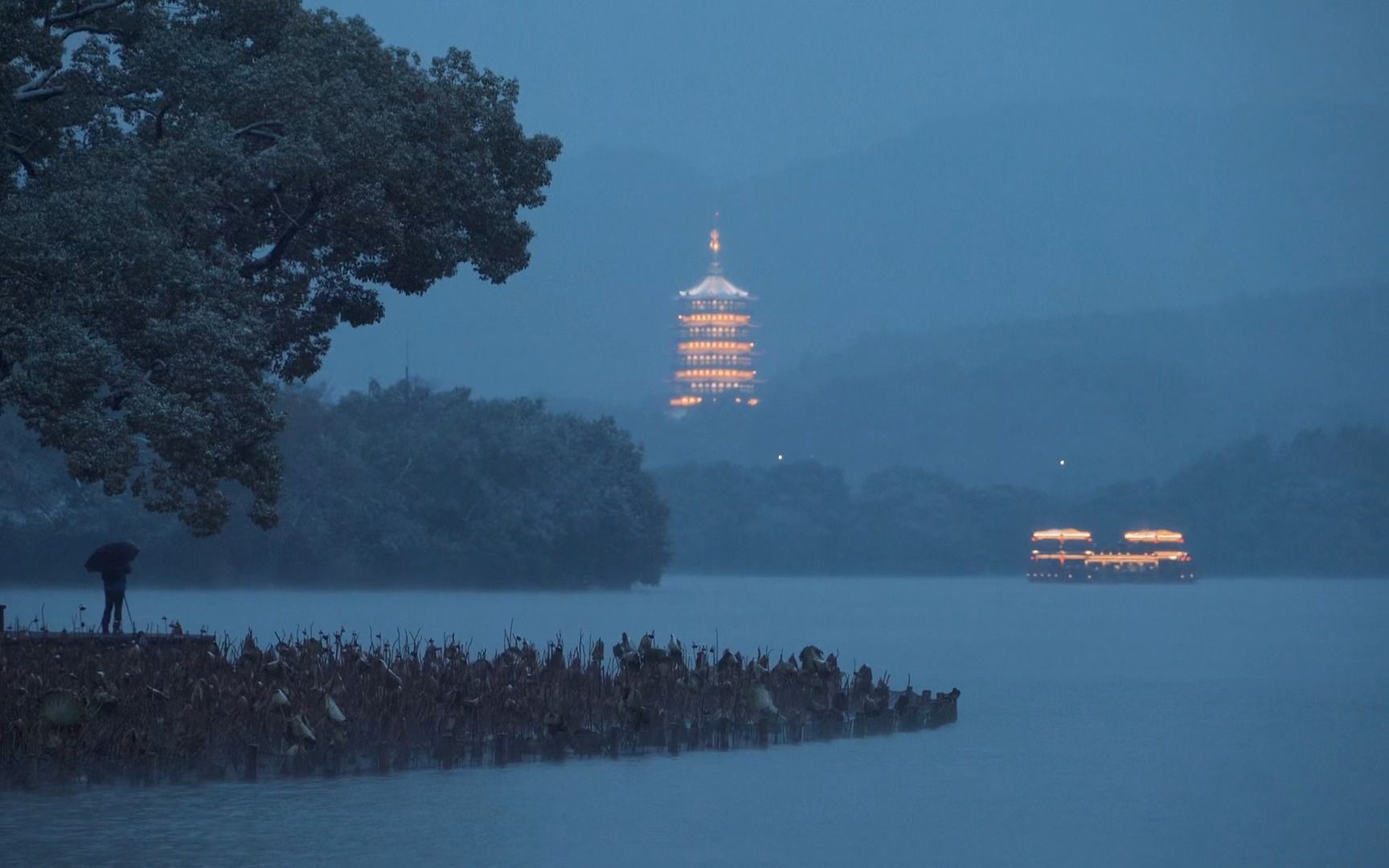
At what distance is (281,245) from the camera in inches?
1141

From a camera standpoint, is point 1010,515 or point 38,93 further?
point 1010,515

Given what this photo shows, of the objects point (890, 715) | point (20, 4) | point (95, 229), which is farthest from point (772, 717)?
point (20, 4)

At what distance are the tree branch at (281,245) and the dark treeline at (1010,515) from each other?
137 metres

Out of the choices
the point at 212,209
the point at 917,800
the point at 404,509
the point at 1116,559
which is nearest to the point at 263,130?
the point at 212,209

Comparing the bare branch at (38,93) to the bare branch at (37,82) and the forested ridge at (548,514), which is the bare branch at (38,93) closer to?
the bare branch at (37,82)

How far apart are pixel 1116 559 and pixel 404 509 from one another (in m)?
86.8

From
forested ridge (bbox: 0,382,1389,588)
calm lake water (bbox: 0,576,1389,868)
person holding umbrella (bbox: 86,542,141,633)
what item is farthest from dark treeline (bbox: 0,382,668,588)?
person holding umbrella (bbox: 86,542,141,633)

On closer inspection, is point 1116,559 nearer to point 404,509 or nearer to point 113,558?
point 404,509

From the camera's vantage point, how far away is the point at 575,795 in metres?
22.5

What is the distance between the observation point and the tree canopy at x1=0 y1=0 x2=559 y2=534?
23.8 metres

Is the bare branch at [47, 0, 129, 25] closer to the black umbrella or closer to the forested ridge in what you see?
the black umbrella

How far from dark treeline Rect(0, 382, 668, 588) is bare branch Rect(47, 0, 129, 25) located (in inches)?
2614

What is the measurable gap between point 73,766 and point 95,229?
6931 mm

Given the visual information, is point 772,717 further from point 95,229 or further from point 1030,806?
point 95,229
